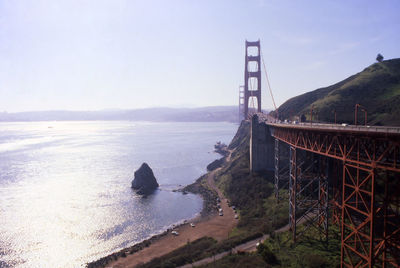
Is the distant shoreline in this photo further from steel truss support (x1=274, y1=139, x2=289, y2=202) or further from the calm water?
steel truss support (x1=274, y1=139, x2=289, y2=202)

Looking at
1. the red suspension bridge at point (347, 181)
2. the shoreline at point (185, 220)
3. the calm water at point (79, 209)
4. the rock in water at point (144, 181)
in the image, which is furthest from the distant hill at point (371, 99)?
the rock in water at point (144, 181)

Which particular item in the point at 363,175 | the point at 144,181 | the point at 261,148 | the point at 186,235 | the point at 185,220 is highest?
the point at 261,148

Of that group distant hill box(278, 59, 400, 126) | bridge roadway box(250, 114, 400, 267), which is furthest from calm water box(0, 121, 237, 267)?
distant hill box(278, 59, 400, 126)

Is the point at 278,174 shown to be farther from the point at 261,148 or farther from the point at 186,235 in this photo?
the point at 186,235

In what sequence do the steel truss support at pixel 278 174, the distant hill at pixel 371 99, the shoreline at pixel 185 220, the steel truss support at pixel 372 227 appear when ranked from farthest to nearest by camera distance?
the distant hill at pixel 371 99 → the steel truss support at pixel 278 174 → the shoreline at pixel 185 220 → the steel truss support at pixel 372 227

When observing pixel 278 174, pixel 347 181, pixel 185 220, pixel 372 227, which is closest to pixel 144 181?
pixel 185 220

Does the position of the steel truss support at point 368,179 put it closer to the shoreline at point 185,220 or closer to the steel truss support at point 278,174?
the steel truss support at point 278,174

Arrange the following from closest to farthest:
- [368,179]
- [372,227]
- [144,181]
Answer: [372,227] → [368,179] → [144,181]

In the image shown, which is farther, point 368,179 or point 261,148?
point 261,148
